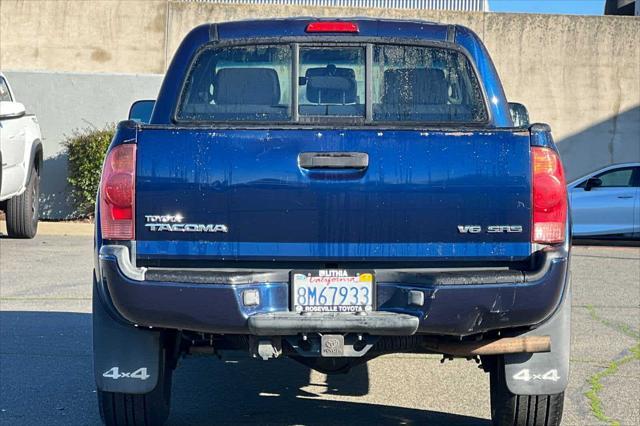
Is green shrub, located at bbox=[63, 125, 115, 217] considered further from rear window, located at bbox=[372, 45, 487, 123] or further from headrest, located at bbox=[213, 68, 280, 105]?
rear window, located at bbox=[372, 45, 487, 123]

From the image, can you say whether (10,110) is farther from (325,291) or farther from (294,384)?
(325,291)

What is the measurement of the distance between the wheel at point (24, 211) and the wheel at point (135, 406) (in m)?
8.90

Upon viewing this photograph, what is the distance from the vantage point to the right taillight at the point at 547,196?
470 centimetres

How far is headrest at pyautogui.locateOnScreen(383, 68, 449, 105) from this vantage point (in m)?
5.42

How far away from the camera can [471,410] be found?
6324mm

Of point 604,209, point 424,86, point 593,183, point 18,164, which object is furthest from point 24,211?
point 424,86

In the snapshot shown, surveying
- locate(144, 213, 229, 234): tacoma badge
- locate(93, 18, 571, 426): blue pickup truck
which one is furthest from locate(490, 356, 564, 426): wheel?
locate(144, 213, 229, 234): tacoma badge

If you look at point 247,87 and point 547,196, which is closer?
point 547,196

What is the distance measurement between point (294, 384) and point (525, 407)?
2.01 m

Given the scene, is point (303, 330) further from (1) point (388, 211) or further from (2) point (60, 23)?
(2) point (60, 23)

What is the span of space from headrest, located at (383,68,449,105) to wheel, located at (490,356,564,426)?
1310mm

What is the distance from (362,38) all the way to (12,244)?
9.24 metres

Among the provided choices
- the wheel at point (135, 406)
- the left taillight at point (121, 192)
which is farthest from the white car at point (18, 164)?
the left taillight at point (121, 192)

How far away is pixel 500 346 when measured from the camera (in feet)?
16.2
